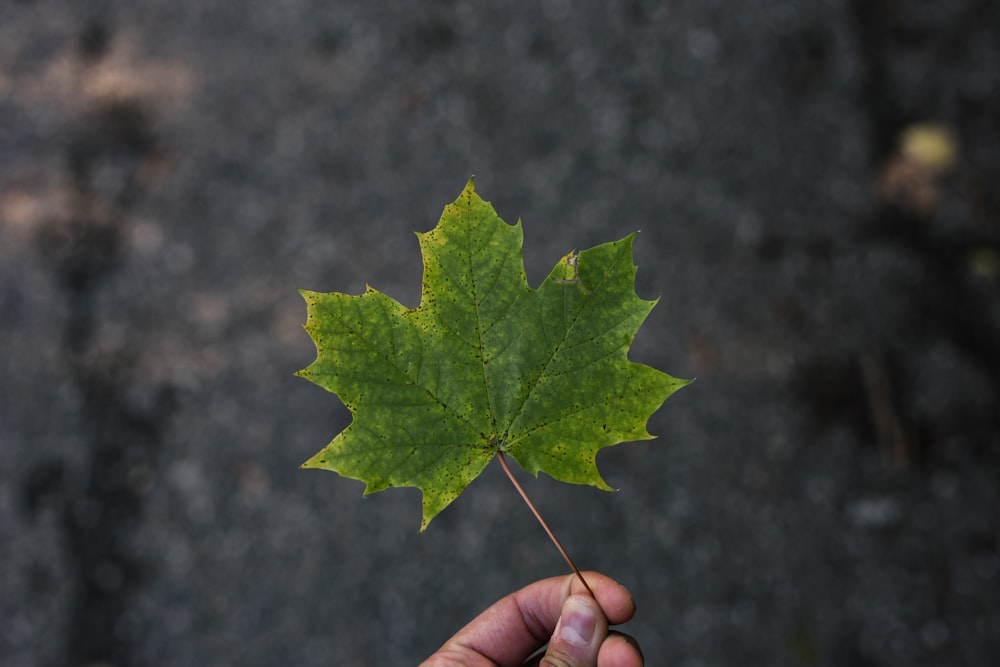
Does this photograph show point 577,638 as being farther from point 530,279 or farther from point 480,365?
point 530,279

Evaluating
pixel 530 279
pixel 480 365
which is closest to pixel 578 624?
pixel 480 365

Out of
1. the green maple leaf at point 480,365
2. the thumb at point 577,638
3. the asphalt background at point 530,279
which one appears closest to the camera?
the green maple leaf at point 480,365

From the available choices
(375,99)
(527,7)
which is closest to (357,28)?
(375,99)

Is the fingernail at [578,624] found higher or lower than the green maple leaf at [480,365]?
lower

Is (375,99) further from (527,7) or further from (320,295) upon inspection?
(320,295)

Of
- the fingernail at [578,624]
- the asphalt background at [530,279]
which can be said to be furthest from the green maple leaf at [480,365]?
the asphalt background at [530,279]

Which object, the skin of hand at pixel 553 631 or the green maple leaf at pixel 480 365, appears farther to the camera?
the skin of hand at pixel 553 631

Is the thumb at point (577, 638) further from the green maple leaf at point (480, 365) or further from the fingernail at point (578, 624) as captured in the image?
the green maple leaf at point (480, 365)
